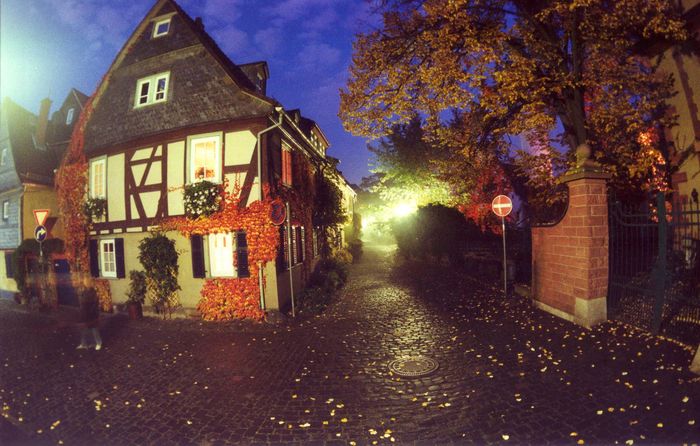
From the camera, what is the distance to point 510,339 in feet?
20.3

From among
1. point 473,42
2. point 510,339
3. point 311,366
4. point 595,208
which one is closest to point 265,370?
point 311,366

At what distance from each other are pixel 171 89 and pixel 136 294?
679 centimetres

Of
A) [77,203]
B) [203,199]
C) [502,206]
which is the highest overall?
[77,203]

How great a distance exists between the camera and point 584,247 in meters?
6.54

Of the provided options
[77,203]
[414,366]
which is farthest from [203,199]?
[414,366]

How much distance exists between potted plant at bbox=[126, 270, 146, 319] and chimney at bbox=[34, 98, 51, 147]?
627 inches

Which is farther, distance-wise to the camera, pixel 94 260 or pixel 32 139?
pixel 32 139

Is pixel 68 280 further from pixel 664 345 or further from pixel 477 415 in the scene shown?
pixel 664 345

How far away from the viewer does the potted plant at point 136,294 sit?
10.2 m

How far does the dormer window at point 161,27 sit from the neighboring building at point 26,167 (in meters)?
10.5

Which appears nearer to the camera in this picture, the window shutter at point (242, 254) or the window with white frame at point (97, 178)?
the window shutter at point (242, 254)

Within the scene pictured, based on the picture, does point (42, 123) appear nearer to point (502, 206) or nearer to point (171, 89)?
point (171, 89)

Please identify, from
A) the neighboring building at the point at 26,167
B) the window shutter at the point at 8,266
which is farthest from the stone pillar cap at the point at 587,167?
the window shutter at the point at 8,266

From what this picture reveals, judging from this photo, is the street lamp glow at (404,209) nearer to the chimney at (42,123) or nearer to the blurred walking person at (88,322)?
the blurred walking person at (88,322)
